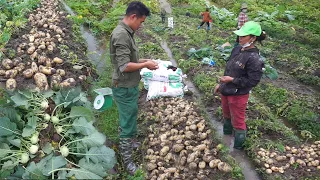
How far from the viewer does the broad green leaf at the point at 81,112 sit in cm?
426

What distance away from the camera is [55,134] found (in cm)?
421

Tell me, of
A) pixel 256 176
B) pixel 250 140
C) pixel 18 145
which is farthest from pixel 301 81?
pixel 18 145

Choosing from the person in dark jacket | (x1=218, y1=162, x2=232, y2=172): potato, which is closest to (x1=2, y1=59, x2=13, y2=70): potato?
the person in dark jacket

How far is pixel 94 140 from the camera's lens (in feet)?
12.8

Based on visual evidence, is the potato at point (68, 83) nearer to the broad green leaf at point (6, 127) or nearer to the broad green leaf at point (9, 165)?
the broad green leaf at point (6, 127)

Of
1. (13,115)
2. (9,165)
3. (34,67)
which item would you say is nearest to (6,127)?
(13,115)

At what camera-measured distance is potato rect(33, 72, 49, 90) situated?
6101mm

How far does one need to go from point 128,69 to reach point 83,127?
3.40 feet

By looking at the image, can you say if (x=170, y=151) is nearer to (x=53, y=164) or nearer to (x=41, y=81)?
(x=53, y=164)

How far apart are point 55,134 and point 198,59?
5.12 meters

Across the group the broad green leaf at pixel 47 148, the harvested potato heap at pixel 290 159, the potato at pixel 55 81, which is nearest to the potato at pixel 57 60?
the potato at pixel 55 81

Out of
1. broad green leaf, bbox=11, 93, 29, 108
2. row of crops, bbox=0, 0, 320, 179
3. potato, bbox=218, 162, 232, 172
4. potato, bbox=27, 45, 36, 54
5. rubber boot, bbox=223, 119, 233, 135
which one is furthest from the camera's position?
potato, bbox=27, 45, 36, 54

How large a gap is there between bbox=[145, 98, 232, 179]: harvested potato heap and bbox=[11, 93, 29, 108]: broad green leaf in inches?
75.3

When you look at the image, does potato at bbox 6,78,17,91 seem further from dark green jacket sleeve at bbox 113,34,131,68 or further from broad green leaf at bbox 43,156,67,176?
dark green jacket sleeve at bbox 113,34,131,68
